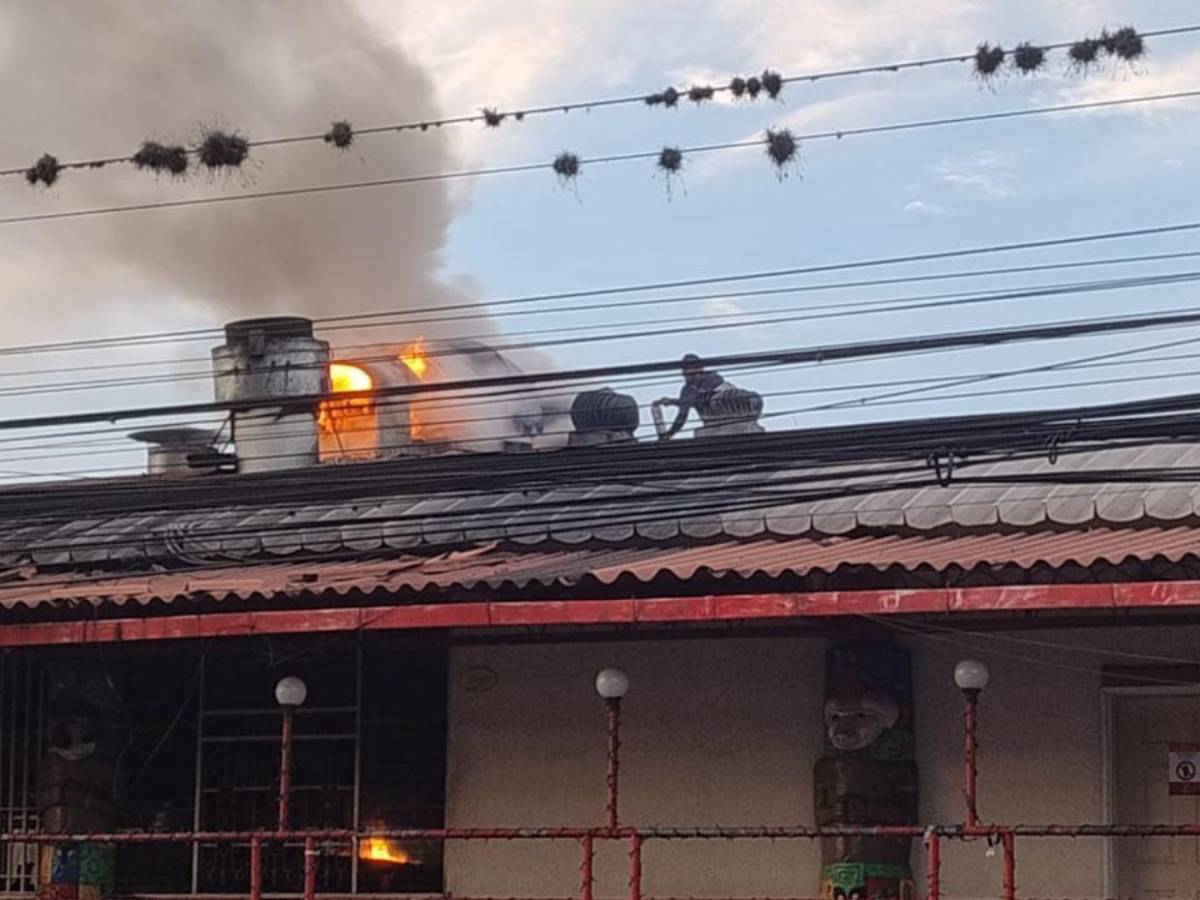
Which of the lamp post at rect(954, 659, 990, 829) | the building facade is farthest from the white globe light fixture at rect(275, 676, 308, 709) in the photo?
the lamp post at rect(954, 659, 990, 829)

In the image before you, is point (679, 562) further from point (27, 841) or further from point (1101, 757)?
point (27, 841)

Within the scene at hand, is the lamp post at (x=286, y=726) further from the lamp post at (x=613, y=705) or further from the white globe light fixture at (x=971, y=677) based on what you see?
the white globe light fixture at (x=971, y=677)

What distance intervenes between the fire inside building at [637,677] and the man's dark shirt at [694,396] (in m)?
2.40

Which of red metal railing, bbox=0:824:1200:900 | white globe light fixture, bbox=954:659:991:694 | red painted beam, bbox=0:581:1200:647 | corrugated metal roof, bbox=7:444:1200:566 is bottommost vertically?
red metal railing, bbox=0:824:1200:900

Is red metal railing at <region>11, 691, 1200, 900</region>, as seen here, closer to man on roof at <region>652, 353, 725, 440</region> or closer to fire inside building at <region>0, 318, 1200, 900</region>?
fire inside building at <region>0, 318, 1200, 900</region>

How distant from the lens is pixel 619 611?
9.78 m

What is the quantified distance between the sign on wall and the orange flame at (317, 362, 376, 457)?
28.3 ft

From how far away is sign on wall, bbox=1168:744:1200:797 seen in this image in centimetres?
1080

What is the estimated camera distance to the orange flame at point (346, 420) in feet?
57.6

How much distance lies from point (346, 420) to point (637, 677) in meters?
6.89

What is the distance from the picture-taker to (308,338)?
1742 centimetres

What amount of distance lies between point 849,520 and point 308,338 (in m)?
6.89

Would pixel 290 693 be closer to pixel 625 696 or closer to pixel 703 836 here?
pixel 625 696

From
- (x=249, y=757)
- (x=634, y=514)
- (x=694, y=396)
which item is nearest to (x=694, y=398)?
(x=694, y=396)
